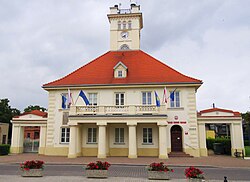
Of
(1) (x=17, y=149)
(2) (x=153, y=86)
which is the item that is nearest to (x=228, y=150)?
(2) (x=153, y=86)

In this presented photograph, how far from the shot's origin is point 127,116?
73.7 feet

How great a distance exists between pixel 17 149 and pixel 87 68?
12.2m

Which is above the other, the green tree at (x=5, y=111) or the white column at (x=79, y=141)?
the green tree at (x=5, y=111)

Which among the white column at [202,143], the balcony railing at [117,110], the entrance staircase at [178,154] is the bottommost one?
the entrance staircase at [178,154]

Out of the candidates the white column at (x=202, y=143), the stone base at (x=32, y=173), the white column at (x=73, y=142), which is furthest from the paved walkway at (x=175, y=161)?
the stone base at (x=32, y=173)

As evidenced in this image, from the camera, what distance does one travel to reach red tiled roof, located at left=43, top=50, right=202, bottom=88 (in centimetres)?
2495

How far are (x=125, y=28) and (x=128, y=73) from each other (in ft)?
29.2

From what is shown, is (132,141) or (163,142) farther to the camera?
(132,141)

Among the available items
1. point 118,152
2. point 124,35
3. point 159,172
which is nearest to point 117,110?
point 118,152

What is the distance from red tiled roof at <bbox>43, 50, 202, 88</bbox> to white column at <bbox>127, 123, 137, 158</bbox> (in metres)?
4.92

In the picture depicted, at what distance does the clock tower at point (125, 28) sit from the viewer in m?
31.4

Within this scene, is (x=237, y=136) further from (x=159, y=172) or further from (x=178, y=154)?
(x=159, y=172)

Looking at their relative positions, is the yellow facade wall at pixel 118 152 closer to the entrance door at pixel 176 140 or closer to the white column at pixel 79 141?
the white column at pixel 79 141

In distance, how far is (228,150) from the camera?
27.0 meters
